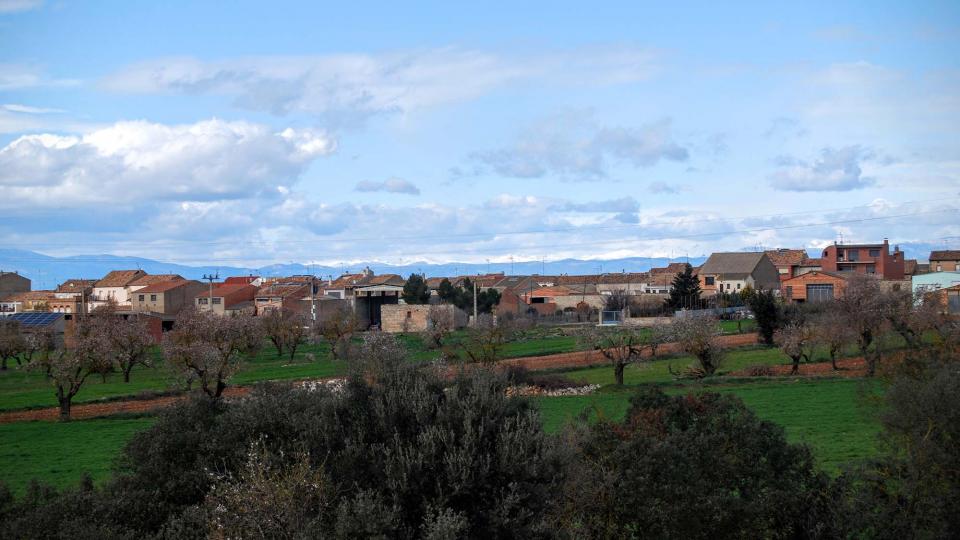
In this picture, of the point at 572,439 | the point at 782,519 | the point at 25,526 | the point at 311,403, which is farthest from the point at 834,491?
the point at 25,526

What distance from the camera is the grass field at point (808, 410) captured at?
86.4ft

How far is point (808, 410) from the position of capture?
3656 cm

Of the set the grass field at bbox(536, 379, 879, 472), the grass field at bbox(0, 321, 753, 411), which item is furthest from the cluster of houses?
the grass field at bbox(536, 379, 879, 472)

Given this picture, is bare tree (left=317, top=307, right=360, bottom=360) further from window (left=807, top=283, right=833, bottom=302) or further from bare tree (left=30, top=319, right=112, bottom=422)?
window (left=807, top=283, right=833, bottom=302)

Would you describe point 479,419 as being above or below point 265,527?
above

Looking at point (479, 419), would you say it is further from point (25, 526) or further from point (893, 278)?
point (893, 278)

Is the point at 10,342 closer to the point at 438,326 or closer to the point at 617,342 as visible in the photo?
the point at 438,326

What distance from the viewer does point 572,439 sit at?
19141 millimetres

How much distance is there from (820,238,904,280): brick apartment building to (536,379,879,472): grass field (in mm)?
81583

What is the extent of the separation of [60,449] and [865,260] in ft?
371

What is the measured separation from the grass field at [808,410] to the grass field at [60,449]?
578 inches

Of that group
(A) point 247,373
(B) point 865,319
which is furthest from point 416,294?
(B) point 865,319

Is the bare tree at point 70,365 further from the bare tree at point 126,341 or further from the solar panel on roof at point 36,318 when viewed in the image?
the solar panel on roof at point 36,318

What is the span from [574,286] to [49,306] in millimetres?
80305
